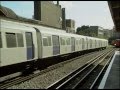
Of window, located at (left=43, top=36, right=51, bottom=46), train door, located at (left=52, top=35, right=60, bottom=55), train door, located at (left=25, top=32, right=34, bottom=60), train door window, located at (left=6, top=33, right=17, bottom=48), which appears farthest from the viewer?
train door, located at (left=52, top=35, right=60, bottom=55)

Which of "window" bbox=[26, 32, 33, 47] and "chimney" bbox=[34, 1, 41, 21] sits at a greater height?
"chimney" bbox=[34, 1, 41, 21]

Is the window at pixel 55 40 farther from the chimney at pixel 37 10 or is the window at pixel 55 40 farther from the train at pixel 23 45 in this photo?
the chimney at pixel 37 10

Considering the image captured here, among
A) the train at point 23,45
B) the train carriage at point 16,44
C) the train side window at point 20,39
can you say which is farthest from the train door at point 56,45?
the train side window at point 20,39

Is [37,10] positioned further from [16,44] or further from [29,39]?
[16,44]

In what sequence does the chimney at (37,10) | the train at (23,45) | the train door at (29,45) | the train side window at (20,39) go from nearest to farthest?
1. the train at (23,45)
2. the train side window at (20,39)
3. the train door at (29,45)
4. the chimney at (37,10)

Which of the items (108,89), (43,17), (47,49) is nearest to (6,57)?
(108,89)

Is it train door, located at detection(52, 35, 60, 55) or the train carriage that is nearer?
the train carriage

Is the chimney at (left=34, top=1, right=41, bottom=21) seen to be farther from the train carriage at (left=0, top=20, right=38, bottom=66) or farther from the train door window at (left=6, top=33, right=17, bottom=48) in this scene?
the train door window at (left=6, top=33, right=17, bottom=48)

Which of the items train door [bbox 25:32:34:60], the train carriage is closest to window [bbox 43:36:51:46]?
the train carriage

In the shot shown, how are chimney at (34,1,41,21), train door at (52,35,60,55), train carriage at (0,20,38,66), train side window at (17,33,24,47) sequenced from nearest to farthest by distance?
1. train carriage at (0,20,38,66)
2. train side window at (17,33,24,47)
3. train door at (52,35,60,55)
4. chimney at (34,1,41,21)

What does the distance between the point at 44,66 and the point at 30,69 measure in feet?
11.8

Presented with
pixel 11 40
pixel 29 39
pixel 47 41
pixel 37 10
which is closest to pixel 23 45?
pixel 29 39

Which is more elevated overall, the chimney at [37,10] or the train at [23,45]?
the chimney at [37,10]

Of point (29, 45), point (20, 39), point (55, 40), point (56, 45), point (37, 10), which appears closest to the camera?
point (20, 39)
